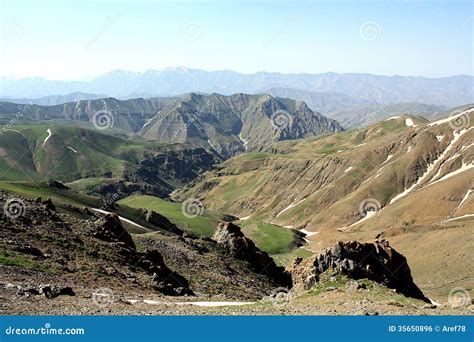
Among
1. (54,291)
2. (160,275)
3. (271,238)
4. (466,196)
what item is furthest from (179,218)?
(54,291)

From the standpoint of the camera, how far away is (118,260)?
128 ft

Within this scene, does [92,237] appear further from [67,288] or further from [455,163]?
[455,163]

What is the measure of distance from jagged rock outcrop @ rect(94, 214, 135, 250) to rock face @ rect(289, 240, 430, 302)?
17507 millimetres

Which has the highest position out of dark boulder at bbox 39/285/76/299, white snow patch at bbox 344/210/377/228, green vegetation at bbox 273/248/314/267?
dark boulder at bbox 39/285/76/299

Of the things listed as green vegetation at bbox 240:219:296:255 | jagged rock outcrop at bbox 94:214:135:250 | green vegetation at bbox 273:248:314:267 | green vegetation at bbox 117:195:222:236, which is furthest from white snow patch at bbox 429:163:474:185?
jagged rock outcrop at bbox 94:214:135:250

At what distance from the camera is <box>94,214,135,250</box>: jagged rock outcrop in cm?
4403

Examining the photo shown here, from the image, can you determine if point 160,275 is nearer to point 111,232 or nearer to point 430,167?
point 111,232

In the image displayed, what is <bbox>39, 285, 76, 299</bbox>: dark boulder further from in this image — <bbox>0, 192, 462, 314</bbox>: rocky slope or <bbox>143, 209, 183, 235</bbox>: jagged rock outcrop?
<bbox>143, 209, 183, 235</bbox>: jagged rock outcrop

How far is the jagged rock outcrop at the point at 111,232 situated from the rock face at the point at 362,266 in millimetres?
17507

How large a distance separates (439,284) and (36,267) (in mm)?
59891

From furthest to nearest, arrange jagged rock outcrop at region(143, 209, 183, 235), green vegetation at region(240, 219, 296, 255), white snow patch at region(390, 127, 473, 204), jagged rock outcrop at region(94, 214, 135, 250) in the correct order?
white snow patch at region(390, 127, 473, 204) → green vegetation at region(240, 219, 296, 255) → jagged rock outcrop at region(143, 209, 183, 235) → jagged rock outcrop at region(94, 214, 135, 250)

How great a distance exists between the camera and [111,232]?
45375 mm

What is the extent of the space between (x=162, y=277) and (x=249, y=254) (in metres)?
19.1

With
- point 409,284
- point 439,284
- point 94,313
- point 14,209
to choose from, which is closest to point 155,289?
point 94,313
